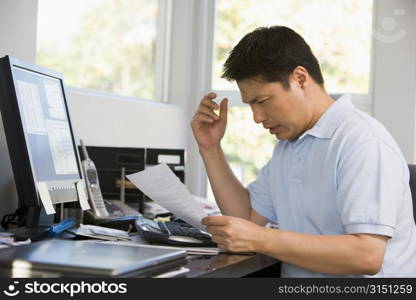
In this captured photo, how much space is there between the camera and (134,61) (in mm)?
3316

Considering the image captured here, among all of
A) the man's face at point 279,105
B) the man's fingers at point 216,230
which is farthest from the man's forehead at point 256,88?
the man's fingers at point 216,230

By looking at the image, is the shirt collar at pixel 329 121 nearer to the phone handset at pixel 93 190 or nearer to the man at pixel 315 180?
the man at pixel 315 180

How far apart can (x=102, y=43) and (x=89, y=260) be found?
2129 mm

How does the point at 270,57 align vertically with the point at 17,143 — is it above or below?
above

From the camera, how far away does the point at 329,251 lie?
1.28 m

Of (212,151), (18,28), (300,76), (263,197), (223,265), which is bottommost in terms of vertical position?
(223,265)

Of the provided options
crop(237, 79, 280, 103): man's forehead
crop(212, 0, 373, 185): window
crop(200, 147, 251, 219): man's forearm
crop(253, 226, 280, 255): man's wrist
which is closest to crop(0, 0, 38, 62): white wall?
crop(200, 147, 251, 219): man's forearm

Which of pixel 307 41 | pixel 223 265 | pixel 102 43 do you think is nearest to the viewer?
pixel 223 265

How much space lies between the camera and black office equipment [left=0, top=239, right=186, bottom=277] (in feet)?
3.18

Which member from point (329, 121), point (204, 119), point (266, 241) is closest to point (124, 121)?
point (204, 119)

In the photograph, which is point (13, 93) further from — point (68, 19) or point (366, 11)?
point (366, 11)

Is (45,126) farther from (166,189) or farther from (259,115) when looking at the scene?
(259,115)

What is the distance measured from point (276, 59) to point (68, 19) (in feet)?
4.99

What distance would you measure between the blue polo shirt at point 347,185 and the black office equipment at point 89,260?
0.42 m
